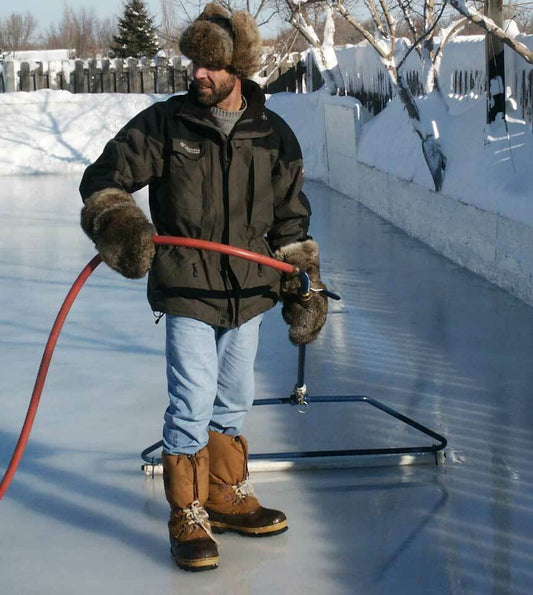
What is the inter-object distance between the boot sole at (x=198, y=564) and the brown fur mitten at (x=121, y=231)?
2.87 feet

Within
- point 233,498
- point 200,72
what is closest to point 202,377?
point 233,498

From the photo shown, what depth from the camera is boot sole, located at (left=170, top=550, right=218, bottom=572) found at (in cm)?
350

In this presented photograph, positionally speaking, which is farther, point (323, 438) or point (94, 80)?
point (94, 80)

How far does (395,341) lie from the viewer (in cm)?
666

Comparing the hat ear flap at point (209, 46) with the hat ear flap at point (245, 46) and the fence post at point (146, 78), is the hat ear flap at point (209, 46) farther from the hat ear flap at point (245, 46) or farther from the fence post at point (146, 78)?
the fence post at point (146, 78)

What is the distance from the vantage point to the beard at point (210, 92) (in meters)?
3.54

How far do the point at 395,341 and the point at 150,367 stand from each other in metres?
1.46

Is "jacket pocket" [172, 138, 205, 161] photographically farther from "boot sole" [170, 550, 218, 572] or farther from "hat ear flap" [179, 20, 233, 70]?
"boot sole" [170, 550, 218, 572]

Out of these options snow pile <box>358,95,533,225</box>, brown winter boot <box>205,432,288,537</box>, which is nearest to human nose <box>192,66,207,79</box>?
brown winter boot <box>205,432,288,537</box>

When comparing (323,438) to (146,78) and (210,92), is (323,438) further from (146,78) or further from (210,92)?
(146,78)

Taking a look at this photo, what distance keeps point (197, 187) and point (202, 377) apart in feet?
1.89

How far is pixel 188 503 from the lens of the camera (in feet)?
11.9

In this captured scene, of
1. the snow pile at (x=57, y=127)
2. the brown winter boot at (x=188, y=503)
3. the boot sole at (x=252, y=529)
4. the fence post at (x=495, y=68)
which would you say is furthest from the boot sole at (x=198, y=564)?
the snow pile at (x=57, y=127)

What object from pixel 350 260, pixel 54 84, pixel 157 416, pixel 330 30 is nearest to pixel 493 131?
pixel 350 260
